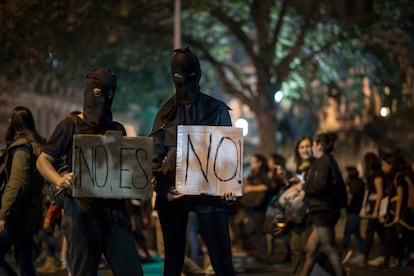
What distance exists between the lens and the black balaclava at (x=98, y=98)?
21.8 feet

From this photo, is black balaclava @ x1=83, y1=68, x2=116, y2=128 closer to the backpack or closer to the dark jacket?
the dark jacket

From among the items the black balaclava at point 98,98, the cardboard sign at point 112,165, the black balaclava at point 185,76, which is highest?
the black balaclava at point 185,76

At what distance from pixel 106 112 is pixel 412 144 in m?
30.2

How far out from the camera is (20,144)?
8.61 meters

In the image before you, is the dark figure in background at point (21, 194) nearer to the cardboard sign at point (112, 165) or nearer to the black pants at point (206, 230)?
the black pants at point (206, 230)

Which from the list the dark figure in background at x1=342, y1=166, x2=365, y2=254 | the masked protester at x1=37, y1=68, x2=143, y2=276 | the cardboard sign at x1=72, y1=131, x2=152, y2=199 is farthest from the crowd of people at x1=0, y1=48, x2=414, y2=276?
the dark figure in background at x1=342, y1=166, x2=365, y2=254

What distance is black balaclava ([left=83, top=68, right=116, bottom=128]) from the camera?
6.65 m

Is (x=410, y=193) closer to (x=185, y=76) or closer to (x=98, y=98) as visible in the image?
(x=185, y=76)

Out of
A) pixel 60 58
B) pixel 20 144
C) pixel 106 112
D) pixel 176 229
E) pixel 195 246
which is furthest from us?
pixel 60 58

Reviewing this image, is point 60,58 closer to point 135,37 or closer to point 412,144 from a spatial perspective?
point 135,37

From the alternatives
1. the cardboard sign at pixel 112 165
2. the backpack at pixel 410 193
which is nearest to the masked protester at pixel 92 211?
the cardboard sign at pixel 112 165

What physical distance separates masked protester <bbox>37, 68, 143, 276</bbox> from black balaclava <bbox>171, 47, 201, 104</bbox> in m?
0.64

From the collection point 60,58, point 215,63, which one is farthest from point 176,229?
point 215,63

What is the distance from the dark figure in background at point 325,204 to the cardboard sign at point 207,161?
381 cm
